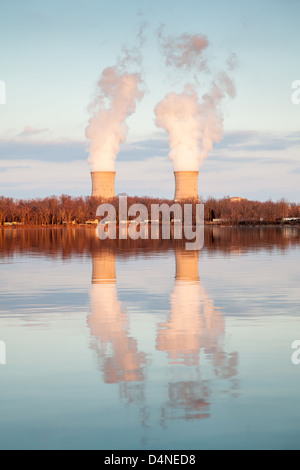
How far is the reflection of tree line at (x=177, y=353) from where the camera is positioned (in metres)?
5.26

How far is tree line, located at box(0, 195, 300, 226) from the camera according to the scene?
78.6 meters

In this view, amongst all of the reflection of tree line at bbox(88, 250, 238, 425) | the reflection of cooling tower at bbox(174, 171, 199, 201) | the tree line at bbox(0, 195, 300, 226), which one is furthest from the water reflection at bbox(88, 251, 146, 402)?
the tree line at bbox(0, 195, 300, 226)

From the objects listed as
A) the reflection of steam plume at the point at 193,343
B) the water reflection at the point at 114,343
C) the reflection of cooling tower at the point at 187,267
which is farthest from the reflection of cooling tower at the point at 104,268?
the reflection of steam plume at the point at 193,343

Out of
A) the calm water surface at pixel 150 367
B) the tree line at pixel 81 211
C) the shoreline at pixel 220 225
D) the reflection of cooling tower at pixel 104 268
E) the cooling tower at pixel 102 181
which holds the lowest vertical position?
the calm water surface at pixel 150 367

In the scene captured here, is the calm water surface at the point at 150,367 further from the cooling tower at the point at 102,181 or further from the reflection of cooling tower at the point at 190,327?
the cooling tower at the point at 102,181

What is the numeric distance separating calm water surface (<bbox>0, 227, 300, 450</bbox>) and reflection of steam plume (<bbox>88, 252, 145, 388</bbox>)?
17 mm

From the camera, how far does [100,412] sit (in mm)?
4945

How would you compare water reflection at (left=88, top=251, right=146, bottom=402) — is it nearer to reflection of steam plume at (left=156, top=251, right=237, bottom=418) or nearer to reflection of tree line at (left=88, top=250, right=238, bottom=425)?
reflection of tree line at (left=88, top=250, right=238, bottom=425)

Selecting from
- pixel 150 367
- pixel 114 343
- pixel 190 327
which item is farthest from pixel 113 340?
pixel 150 367

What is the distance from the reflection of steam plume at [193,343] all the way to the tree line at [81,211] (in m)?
62.8

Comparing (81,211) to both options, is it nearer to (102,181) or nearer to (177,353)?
(102,181)

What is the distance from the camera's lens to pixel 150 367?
625cm

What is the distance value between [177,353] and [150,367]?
72 cm

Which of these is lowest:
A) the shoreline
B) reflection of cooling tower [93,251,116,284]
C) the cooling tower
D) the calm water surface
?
the calm water surface
